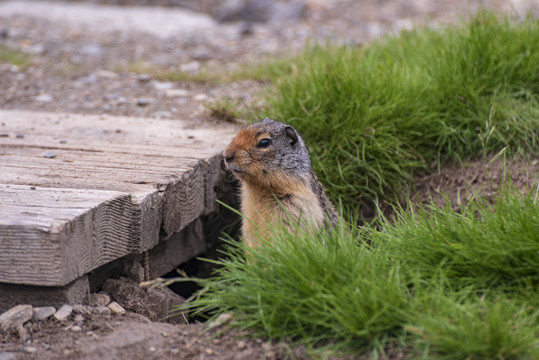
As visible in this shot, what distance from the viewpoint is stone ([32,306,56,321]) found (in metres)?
2.88

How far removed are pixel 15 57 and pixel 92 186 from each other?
3.89 meters

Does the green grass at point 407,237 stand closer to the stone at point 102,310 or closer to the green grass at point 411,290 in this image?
the green grass at point 411,290

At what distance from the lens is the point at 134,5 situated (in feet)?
34.0

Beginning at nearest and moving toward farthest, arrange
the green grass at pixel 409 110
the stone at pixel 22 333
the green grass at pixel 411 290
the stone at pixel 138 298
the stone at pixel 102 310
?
the green grass at pixel 411 290 < the stone at pixel 22 333 < the stone at pixel 102 310 < the stone at pixel 138 298 < the green grass at pixel 409 110

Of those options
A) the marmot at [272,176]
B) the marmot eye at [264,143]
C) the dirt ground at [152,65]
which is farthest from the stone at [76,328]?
the marmot eye at [264,143]

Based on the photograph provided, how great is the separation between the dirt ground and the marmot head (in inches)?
35.3

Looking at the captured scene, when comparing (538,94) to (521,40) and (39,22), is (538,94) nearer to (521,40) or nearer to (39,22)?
(521,40)

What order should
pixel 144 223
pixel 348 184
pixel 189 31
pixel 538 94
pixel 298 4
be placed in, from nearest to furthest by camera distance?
1. pixel 144 223
2. pixel 348 184
3. pixel 538 94
4. pixel 189 31
5. pixel 298 4

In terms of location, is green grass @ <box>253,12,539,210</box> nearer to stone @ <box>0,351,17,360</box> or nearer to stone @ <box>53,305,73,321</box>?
stone @ <box>53,305,73,321</box>

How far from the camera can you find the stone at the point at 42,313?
2881 millimetres

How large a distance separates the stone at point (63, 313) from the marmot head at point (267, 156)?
111cm

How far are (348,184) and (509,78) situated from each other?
4.66 feet

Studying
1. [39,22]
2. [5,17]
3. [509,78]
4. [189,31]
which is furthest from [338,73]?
[5,17]

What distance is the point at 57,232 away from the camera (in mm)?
2770
